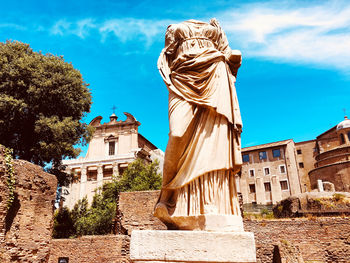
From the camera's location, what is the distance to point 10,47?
19156 mm

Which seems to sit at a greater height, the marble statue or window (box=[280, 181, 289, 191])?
window (box=[280, 181, 289, 191])

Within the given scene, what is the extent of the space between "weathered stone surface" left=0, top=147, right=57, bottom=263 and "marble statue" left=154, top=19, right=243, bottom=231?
9300 mm

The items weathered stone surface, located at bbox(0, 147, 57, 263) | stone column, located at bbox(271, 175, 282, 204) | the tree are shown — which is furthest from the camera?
stone column, located at bbox(271, 175, 282, 204)

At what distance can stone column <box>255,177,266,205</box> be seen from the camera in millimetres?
44562

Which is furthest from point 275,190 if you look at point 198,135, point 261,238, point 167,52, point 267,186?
point 198,135

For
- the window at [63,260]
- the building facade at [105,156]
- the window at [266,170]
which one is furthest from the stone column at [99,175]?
the window at [266,170]

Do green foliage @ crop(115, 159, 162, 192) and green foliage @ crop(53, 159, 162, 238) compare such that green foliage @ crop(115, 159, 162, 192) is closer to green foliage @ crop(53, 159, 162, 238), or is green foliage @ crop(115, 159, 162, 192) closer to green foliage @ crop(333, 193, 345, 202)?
green foliage @ crop(53, 159, 162, 238)

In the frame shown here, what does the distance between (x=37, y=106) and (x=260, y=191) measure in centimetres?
3631

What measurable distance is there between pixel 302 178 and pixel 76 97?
39.0 metres

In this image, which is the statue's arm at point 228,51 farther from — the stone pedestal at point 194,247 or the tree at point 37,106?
the tree at point 37,106

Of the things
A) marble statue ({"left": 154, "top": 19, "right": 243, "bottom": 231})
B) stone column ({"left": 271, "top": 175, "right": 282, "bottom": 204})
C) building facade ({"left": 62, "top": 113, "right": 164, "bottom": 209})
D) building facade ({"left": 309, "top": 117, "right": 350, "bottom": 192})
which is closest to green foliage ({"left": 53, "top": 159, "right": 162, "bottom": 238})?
building facade ({"left": 62, "top": 113, "right": 164, "bottom": 209})

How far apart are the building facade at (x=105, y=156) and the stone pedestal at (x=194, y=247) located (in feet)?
92.0

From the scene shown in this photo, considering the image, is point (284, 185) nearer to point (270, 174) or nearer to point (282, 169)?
point (282, 169)

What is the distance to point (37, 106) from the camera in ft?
59.2
